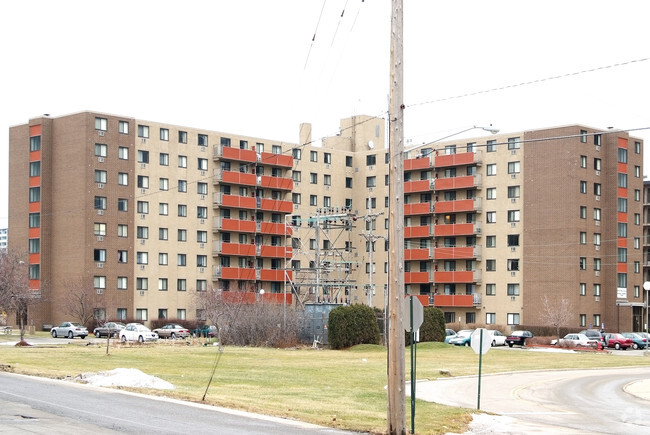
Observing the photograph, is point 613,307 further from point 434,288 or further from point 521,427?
point 521,427

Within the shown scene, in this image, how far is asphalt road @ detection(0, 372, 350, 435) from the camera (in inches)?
741

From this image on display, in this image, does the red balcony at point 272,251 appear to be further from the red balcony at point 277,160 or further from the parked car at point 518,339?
the parked car at point 518,339

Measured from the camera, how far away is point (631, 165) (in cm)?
9888

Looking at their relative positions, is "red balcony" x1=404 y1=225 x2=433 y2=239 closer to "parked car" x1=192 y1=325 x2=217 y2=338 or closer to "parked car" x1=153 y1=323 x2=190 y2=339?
"parked car" x1=192 y1=325 x2=217 y2=338

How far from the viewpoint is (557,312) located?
87.2 metres

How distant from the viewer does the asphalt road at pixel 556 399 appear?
24.7 meters

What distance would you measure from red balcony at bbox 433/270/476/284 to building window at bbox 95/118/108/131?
128 ft

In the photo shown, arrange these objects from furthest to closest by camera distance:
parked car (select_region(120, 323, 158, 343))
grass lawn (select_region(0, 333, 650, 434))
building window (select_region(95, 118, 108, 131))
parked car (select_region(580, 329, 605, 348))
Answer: building window (select_region(95, 118, 108, 131))
parked car (select_region(580, 329, 605, 348))
parked car (select_region(120, 323, 158, 343))
grass lawn (select_region(0, 333, 650, 434))

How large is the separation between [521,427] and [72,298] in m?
70.2

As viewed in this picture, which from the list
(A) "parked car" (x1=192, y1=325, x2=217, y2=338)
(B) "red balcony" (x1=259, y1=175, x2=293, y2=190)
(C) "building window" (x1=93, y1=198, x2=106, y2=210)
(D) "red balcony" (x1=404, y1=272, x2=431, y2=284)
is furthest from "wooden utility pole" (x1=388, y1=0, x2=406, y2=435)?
(D) "red balcony" (x1=404, y1=272, x2=431, y2=284)

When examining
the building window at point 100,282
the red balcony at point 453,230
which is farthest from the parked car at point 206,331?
the red balcony at point 453,230

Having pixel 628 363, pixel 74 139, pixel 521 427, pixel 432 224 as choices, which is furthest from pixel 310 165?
pixel 521 427

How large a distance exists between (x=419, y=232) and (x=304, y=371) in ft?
220

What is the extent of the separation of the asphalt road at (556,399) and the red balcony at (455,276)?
54.9m
